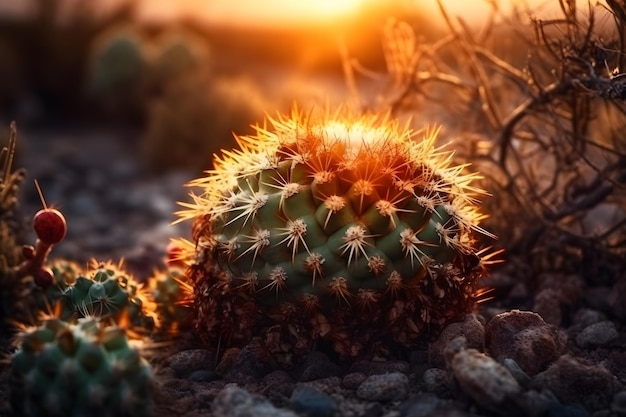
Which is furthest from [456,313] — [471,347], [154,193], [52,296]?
[154,193]

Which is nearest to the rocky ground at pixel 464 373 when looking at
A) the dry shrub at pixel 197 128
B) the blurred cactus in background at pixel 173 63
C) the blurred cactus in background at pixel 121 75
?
the dry shrub at pixel 197 128

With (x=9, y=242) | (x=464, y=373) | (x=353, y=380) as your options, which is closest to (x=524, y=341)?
(x=464, y=373)

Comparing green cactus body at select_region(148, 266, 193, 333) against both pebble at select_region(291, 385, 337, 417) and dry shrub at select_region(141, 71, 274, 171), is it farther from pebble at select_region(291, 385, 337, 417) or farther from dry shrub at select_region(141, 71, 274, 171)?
dry shrub at select_region(141, 71, 274, 171)

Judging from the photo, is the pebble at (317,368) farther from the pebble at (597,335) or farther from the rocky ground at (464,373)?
the pebble at (597,335)

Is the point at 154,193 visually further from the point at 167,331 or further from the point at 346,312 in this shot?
the point at 346,312

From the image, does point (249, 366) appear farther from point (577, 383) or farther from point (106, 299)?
point (577, 383)

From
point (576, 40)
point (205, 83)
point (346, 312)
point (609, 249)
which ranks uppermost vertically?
point (205, 83)
